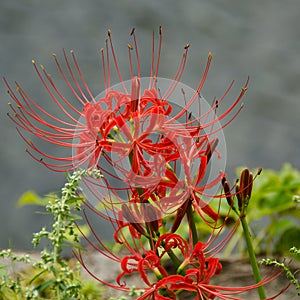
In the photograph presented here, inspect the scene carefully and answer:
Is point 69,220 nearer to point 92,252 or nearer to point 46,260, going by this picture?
point 46,260

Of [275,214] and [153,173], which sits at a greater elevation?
[275,214]

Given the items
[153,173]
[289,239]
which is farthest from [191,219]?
[289,239]

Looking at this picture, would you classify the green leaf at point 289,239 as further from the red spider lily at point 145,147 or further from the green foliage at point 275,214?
the red spider lily at point 145,147

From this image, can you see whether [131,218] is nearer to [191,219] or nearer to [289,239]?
[191,219]

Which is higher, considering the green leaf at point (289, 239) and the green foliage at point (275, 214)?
the green foliage at point (275, 214)

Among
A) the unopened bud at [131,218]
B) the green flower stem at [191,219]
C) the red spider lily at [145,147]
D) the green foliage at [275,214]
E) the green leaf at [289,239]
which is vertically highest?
the green foliage at [275,214]

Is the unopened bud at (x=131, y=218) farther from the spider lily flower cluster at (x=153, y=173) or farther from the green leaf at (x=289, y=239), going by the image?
the green leaf at (x=289, y=239)

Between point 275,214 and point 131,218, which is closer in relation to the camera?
point 131,218

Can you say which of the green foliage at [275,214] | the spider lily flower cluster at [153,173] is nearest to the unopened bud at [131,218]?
the spider lily flower cluster at [153,173]

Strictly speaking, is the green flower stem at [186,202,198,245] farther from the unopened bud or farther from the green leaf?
the green leaf

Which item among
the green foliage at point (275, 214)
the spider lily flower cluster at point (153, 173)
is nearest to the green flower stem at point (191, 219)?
the spider lily flower cluster at point (153, 173)

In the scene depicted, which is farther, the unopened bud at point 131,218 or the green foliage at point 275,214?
the green foliage at point 275,214

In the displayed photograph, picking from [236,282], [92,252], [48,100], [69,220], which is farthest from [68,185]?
[48,100]
